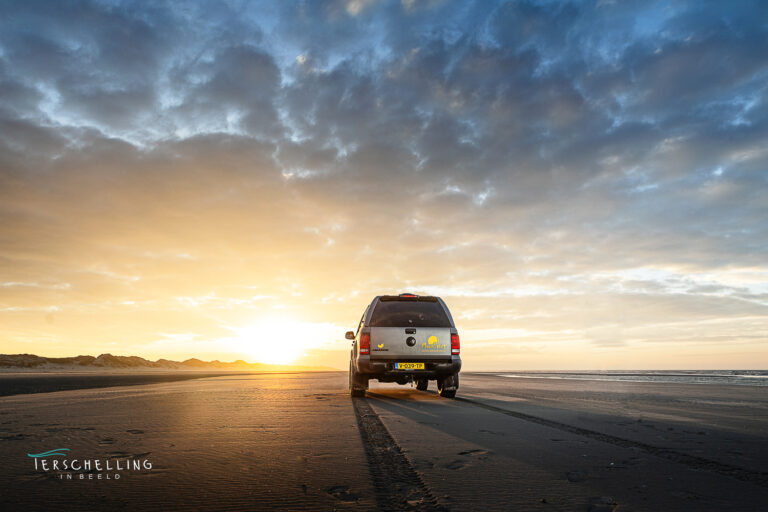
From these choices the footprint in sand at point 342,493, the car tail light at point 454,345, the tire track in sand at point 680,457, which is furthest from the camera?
the car tail light at point 454,345

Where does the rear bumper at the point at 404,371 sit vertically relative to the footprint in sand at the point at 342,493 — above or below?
above

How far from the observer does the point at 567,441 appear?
16.0 ft

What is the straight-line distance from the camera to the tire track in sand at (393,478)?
2662 mm

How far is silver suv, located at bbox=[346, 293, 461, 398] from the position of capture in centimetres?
1056

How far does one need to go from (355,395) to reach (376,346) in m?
1.45

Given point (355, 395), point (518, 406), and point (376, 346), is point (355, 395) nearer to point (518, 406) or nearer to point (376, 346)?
point (376, 346)

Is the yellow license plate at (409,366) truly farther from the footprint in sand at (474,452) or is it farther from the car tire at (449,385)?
the footprint in sand at (474,452)

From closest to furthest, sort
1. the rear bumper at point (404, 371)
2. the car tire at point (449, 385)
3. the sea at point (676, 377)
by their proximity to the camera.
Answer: the rear bumper at point (404, 371) → the car tire at point (449, 385) → the sea at point (676, 377)

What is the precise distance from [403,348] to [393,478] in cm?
742

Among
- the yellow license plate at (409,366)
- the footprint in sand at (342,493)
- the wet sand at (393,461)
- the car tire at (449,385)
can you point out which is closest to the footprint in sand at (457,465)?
the wet sand at (393,461)

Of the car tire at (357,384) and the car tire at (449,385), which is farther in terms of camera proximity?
the car tire at (449,385)

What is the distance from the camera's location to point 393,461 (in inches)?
150

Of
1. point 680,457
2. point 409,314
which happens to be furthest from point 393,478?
point 409,314

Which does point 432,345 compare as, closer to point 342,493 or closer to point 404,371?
point 404,371
